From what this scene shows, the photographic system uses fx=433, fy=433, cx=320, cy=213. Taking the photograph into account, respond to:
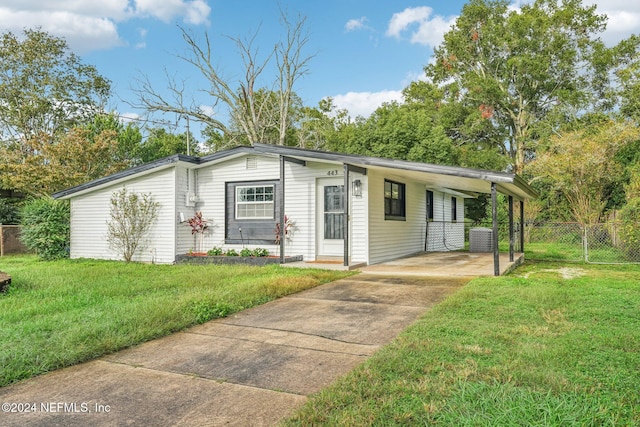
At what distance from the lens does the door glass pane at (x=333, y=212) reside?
10398 mm

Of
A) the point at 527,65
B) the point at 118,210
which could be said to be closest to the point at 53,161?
the point at 118,210

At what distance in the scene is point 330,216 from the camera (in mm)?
10492

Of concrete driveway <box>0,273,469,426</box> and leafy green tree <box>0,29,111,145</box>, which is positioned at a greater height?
leafy green tree <box>0,29,111,145</box>

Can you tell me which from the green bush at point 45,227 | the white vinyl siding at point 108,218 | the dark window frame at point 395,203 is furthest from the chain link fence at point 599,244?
the green bush at point 45,227

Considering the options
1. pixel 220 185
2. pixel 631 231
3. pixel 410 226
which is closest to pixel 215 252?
pixel 220 185

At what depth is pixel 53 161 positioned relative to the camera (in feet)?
57.7

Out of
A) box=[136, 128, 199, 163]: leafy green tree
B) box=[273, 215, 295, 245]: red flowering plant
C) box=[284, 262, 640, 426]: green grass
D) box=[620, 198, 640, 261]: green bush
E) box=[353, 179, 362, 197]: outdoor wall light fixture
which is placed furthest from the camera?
box=[136, 128, 199, 163]: leafy green tree

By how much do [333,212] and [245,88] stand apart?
16971 mm

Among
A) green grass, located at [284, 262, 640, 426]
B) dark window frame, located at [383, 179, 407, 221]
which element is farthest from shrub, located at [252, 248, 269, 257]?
Result: green grass, located at [284, 262, 640, 426]

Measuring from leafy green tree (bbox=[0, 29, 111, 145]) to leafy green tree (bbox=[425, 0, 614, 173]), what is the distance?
23.7 meters

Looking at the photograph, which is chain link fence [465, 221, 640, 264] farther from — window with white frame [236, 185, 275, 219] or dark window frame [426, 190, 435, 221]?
window with white frame [236, 185, 275, 219]

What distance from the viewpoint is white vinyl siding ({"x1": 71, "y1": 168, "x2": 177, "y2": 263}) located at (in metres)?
11.1

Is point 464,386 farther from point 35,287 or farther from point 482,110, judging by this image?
point 482,110

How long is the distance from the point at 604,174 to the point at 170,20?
68.1 ft
